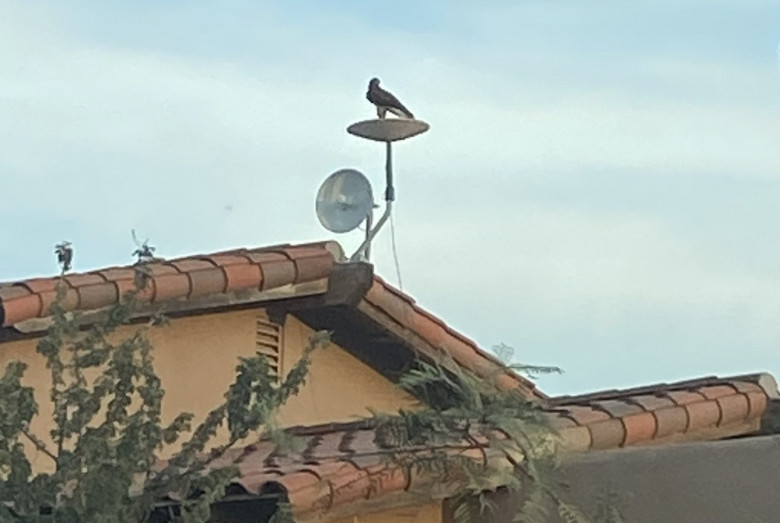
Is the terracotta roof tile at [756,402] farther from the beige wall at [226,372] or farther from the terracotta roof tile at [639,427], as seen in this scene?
the beige wall at [226,372]

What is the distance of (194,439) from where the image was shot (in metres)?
7.91

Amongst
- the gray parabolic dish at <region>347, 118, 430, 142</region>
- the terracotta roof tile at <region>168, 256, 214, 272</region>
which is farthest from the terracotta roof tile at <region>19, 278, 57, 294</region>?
the gray parabolic dish at <region>347, 118, 430, 142</region>

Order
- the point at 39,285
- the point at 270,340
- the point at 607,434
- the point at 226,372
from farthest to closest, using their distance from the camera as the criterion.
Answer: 1. the point at 270,340
2. the point at 226,372
3. the point at 39,285
4. the point at 607,434

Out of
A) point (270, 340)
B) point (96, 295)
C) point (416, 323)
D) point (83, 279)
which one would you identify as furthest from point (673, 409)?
point (83, 279)

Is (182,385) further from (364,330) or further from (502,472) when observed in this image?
(502,472)

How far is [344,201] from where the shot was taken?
510 inches

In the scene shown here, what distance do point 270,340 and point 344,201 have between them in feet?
4.42

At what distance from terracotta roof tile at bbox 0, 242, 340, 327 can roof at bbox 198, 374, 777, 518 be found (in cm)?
105

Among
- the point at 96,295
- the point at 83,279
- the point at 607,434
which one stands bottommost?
the point at 607,434

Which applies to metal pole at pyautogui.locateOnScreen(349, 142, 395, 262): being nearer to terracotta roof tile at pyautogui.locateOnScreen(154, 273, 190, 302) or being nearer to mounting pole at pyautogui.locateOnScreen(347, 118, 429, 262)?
mounting pole at pyautogui.locateOnScreen(347, 118, 429, 262)

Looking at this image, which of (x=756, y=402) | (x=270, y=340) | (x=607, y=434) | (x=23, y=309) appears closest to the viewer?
(x=607, y=434)

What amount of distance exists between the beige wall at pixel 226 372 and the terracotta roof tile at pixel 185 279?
0.44 m

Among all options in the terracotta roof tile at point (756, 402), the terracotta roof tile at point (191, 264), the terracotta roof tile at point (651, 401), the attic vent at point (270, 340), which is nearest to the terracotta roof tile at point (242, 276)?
the terracotta roof tile at point (191, 264)

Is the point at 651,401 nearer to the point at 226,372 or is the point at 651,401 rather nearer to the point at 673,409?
the point at 673,409
